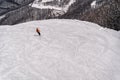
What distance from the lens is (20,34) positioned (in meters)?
13.8

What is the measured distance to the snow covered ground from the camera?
31.8ft

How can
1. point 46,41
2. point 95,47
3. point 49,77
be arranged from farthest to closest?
point 46,41, point 95,47, point 49,77

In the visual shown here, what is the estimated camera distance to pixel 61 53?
11.3 metres

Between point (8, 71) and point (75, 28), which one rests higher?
point (75, 28)

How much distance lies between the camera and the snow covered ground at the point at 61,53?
9.70m

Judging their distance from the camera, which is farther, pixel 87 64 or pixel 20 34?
pixel 20 34

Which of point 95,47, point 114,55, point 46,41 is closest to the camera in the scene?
point 114,55

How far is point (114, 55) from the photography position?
36.2ft

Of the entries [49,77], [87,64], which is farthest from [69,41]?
[49,77]

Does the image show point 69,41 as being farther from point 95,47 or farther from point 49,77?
point 49,77

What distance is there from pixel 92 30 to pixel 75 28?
42.5 inches

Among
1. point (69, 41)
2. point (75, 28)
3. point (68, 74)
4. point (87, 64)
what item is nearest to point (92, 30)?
point (75, 28)

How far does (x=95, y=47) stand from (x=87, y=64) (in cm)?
167

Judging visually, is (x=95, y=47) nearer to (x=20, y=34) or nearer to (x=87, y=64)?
(x=87, y=64)
